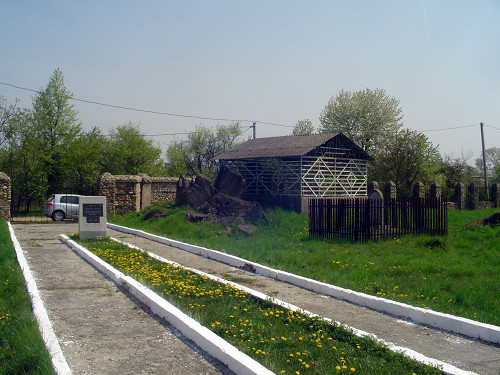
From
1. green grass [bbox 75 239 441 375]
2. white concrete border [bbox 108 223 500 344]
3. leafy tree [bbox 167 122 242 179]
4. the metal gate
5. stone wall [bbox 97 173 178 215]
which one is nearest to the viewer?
green grass [bbox 75 239 441 375]

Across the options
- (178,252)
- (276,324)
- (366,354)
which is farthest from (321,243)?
(366,354)

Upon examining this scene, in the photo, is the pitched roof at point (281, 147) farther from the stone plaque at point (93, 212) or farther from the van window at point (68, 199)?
the stone plaque at point (93, 212)

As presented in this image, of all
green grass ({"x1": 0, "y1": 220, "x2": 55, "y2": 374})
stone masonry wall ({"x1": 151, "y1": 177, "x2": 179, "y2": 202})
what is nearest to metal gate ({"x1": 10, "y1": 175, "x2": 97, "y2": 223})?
stone masonry wall ({"x1": 151, "y1": 177, "x2": 179, "y2": 202})

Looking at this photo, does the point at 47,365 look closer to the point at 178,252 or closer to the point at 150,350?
the point at 150,350

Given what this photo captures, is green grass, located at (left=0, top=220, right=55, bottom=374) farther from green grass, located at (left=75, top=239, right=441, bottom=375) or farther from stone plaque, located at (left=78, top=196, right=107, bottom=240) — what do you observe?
stone plaque, located at (left=78, top=196, right=107, bottom=240)

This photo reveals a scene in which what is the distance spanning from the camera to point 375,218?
15.4m

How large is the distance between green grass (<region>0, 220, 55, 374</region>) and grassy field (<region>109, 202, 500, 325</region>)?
558 centimetres

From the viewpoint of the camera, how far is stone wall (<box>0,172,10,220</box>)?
2441 cm

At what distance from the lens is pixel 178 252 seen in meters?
14.6

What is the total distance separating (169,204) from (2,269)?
51.5ft

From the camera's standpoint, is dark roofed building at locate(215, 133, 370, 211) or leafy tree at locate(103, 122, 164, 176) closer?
dark roofed building at locate(215, 133, 370, 211)

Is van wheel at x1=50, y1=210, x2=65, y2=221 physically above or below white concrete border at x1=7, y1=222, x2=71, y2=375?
above

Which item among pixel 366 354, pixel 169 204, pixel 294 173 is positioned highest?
pixel 294 173

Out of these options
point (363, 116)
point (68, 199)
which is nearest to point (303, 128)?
point (363, 116)
